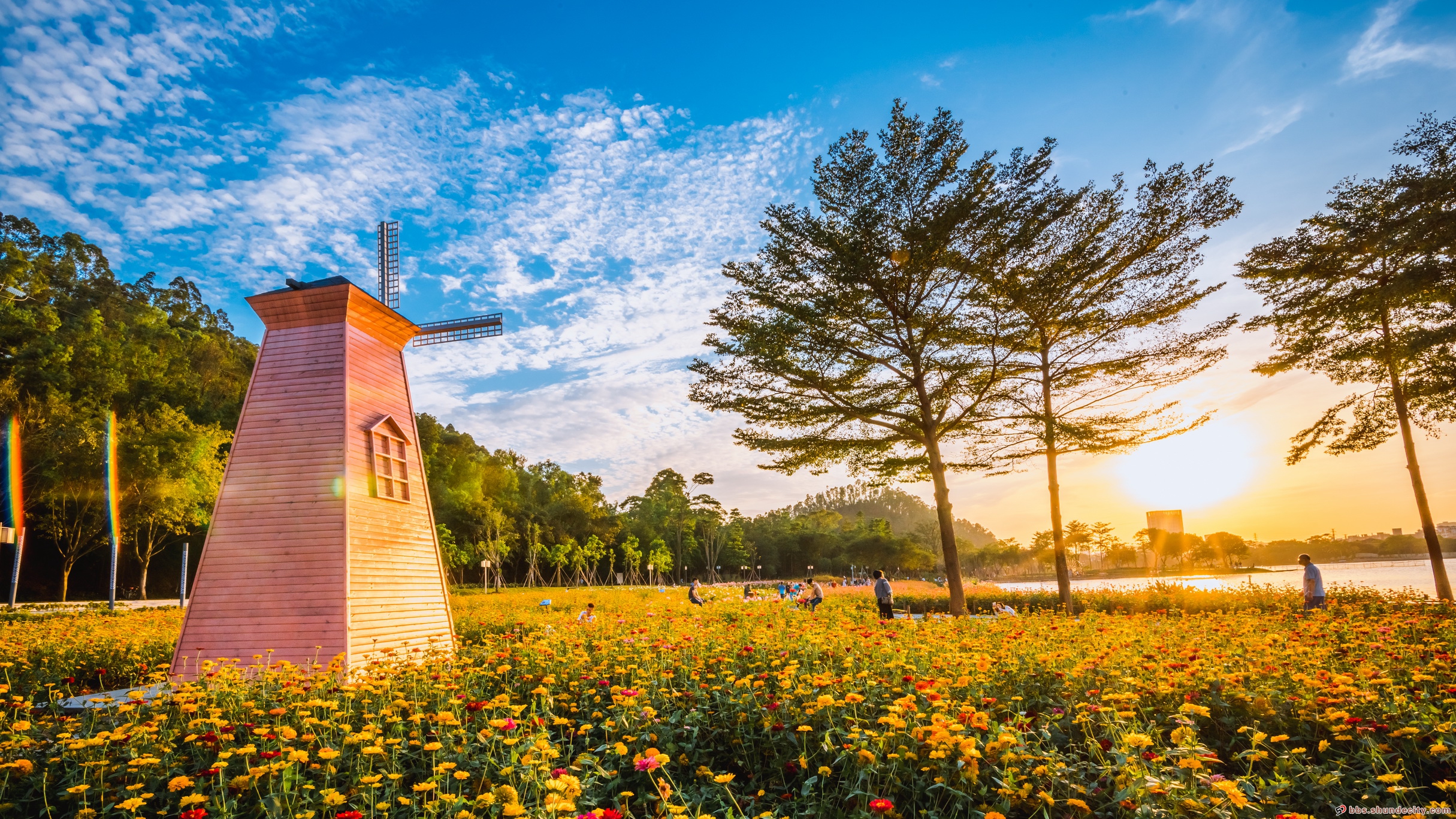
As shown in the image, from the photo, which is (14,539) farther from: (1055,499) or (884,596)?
(1055,499)

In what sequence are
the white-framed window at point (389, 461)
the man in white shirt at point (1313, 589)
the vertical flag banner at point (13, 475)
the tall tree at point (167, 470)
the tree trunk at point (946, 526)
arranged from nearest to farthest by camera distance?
the white-framed window at point (389, 461), the man in white shirt at point (1313, 589), the tree trunk at point (946, 526), the vertical flag banner at point (13, 475), the tall tree at point (167, 470)

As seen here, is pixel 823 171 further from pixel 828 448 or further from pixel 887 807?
pixel 887 807

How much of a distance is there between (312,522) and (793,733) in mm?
9002

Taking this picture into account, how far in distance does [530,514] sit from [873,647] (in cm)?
6138

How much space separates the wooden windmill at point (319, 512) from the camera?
1002cm

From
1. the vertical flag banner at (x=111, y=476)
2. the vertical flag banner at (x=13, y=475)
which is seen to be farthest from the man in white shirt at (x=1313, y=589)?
the vertical flag banner at (x=13, y=475)

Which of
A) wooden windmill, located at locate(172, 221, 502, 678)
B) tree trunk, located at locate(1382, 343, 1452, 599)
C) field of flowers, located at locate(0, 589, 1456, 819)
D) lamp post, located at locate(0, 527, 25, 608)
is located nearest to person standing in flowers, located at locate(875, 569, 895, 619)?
field of flowers, located at locate(0, 589, 1456, 819)

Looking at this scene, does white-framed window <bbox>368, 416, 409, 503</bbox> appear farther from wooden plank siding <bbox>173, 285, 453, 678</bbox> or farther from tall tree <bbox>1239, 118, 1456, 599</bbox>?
tall tree <bbox>1239, 118, 1456, 599</bbox>

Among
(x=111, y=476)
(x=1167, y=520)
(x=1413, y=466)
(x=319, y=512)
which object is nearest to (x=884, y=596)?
(x=319, y=512)

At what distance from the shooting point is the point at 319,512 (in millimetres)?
10328

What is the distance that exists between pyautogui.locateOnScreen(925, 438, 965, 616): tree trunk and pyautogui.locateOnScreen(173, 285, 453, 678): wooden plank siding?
10248 mm

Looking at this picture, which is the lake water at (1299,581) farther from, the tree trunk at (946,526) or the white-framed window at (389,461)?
the white-framed window at (389,461)

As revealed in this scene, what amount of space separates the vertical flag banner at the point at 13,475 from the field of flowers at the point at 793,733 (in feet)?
92.3

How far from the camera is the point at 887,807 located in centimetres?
274
